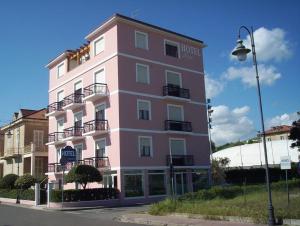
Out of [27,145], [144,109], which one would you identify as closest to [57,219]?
[144,109]

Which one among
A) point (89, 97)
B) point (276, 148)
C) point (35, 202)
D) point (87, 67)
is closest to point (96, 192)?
point (35, 202)

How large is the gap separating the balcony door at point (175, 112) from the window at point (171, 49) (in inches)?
205

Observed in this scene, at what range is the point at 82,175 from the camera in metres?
31.1

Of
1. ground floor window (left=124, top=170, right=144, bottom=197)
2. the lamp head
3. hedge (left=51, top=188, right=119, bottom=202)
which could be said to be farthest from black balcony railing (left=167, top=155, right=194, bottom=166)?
the lamp head

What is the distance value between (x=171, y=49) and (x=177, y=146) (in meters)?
9.62

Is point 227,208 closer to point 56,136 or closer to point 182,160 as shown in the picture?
point 182,160

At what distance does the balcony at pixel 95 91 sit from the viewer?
119ft

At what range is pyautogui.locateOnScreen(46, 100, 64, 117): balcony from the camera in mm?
42469

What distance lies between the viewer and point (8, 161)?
5669 cm

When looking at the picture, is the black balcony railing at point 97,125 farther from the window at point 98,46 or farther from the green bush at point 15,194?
the green bush at point 15,194

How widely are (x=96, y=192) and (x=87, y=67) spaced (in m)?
13.1

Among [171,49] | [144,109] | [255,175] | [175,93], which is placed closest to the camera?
[144,109]

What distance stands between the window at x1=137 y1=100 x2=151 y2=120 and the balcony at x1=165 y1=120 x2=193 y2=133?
2.12m

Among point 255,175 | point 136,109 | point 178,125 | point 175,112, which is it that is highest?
point 175,112
